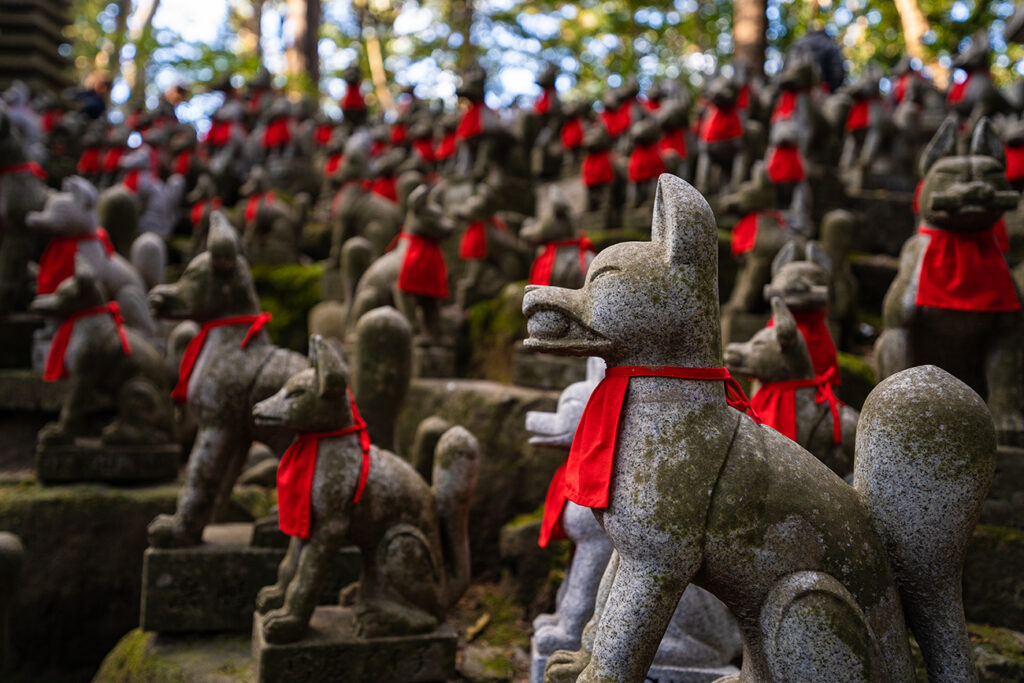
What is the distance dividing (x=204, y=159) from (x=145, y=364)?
417 inches

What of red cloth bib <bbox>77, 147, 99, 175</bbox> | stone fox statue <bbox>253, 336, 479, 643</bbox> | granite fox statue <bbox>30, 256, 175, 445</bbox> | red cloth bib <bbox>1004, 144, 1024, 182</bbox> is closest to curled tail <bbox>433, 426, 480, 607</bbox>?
stone fox statue <bbox>253, 336, 479, 643</bbox>

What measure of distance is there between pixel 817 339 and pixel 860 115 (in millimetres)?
8802

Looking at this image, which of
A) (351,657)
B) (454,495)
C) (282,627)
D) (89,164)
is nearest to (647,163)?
(454,495)

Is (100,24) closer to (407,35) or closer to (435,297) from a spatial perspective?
(407,35)

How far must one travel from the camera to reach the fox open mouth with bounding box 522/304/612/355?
229 cm

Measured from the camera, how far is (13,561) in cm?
456

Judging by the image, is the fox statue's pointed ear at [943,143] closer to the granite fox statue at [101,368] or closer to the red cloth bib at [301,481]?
the red cloth bib at [301,481]

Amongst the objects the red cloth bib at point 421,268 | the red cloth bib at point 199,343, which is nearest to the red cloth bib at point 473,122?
the red cloth bib at point 421,268

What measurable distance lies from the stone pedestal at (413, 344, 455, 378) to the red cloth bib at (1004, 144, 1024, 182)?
4.76 m

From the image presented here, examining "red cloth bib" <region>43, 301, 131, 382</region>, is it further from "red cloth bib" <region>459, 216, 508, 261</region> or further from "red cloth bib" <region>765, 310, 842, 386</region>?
"red cloth bib" <region>765, 310, 842, 386</region>

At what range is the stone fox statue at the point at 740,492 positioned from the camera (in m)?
2.15

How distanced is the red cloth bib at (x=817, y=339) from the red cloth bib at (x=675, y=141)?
20.5 ft

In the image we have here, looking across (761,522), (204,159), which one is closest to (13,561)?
(761,522)

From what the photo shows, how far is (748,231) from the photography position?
253 inches
